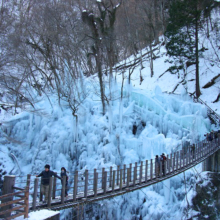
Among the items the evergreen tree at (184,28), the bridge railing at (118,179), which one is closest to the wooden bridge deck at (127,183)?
the bridge railing at (118,179)

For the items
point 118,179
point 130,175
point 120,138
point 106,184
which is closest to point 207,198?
point 130,175

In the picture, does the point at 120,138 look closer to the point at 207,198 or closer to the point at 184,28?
the point at 207,198

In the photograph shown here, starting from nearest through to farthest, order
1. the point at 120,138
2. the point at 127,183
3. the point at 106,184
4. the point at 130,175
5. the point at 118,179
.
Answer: the point at 106,184 → the point at 127,183 → the point at 118,179 → the point at 130,175 → the point at 120,138

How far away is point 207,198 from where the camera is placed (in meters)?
12.8

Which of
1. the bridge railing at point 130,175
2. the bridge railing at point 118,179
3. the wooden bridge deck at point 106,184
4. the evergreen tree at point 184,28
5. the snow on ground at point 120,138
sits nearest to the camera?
the wooden bridge deck at point 106,184

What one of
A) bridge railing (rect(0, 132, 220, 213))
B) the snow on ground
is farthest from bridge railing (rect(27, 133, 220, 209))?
the snow on ground

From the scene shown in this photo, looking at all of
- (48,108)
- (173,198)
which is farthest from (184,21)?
→ (173,198)

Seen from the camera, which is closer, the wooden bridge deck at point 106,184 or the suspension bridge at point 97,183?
the suspension bridge at point 97,183

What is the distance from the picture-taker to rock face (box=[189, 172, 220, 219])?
12.3m

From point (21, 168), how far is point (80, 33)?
1205cm

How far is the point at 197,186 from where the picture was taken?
13039mm

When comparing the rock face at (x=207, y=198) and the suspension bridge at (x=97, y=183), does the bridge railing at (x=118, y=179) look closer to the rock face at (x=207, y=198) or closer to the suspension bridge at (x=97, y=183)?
the suspension bridge at (x=97, y=183)

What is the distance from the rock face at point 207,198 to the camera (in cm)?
1227

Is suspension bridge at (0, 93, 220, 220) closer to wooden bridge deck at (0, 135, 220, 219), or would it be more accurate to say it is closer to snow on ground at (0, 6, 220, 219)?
wooden bridge deck at (0, 135, 220, 219)
